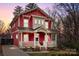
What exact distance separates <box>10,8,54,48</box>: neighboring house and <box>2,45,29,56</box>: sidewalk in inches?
2.7

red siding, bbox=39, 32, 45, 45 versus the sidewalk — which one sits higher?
red siding, bbox=39, 32, 45, 45

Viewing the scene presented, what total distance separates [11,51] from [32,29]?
0.41 meters

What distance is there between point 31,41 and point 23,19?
A: 0.32 meters

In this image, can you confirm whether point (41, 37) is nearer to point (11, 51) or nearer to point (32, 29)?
point (32, 29)

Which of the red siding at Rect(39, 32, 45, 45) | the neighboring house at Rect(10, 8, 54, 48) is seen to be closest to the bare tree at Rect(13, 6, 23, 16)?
the neighboring house at Rect(10, 8, 54, 48)

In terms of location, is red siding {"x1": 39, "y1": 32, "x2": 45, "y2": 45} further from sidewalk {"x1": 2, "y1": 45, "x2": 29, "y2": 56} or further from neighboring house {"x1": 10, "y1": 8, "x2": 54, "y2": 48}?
sidewalk {"x1": 2, "y1": 45, "x2": 29, "y2": 56}

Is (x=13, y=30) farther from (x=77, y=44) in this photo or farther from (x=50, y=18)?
(x=77, y=44)

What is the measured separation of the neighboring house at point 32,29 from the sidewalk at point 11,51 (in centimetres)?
7

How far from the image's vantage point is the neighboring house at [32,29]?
5.33 m

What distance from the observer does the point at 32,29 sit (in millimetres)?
5344

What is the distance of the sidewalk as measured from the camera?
5.30 metres

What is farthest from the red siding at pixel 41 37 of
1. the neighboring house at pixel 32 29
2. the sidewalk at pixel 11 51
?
the sidewalk at pixel 11 51

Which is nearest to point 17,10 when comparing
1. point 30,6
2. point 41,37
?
point 30,6

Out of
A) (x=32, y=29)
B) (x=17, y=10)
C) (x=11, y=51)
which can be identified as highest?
(x=17, y=10)
